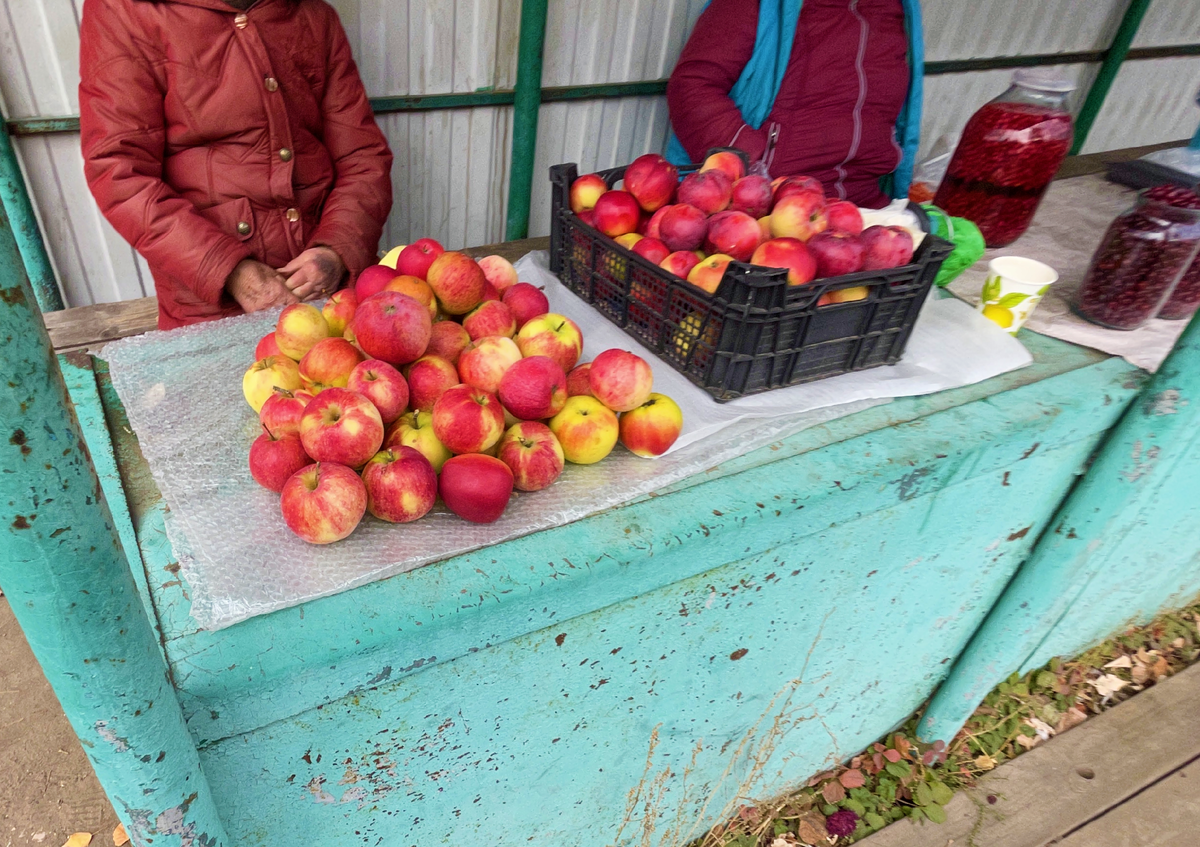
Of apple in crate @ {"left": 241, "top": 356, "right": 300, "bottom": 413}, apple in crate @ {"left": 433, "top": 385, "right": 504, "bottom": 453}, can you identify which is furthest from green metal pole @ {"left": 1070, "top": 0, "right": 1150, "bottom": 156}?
apple in crate @ {"left": 241, "top": 356, "right": 300, "bottom": 413}

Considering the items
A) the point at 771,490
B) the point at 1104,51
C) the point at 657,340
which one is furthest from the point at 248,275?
the point at 1104,51

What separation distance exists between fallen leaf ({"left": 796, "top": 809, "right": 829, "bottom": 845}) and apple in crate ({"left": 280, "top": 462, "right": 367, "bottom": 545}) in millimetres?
1680

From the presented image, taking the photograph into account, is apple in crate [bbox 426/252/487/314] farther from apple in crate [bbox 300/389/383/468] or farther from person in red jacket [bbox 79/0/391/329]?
person in red jacket [bbox 79/0/391/329]

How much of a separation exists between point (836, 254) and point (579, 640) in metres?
0.76

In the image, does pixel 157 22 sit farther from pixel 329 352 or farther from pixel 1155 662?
pixel 1155 662

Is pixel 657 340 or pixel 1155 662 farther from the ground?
pixel 657 340

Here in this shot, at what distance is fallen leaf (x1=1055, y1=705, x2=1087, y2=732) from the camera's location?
2324mm

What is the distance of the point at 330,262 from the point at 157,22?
631 millimetres

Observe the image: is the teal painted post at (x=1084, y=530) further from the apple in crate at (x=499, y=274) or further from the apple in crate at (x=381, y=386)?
the apple in crate at (x=381, y=386)

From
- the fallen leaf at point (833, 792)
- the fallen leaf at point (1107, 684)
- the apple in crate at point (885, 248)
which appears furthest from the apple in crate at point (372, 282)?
the fallen leaf at point (1107, 684)

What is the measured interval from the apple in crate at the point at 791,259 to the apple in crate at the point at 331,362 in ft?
2.15

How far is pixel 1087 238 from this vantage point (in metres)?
2.09

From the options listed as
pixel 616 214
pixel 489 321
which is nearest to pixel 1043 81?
pixel 616 214

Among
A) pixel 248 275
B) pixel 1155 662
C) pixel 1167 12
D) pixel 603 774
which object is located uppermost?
pixel 1167 12
